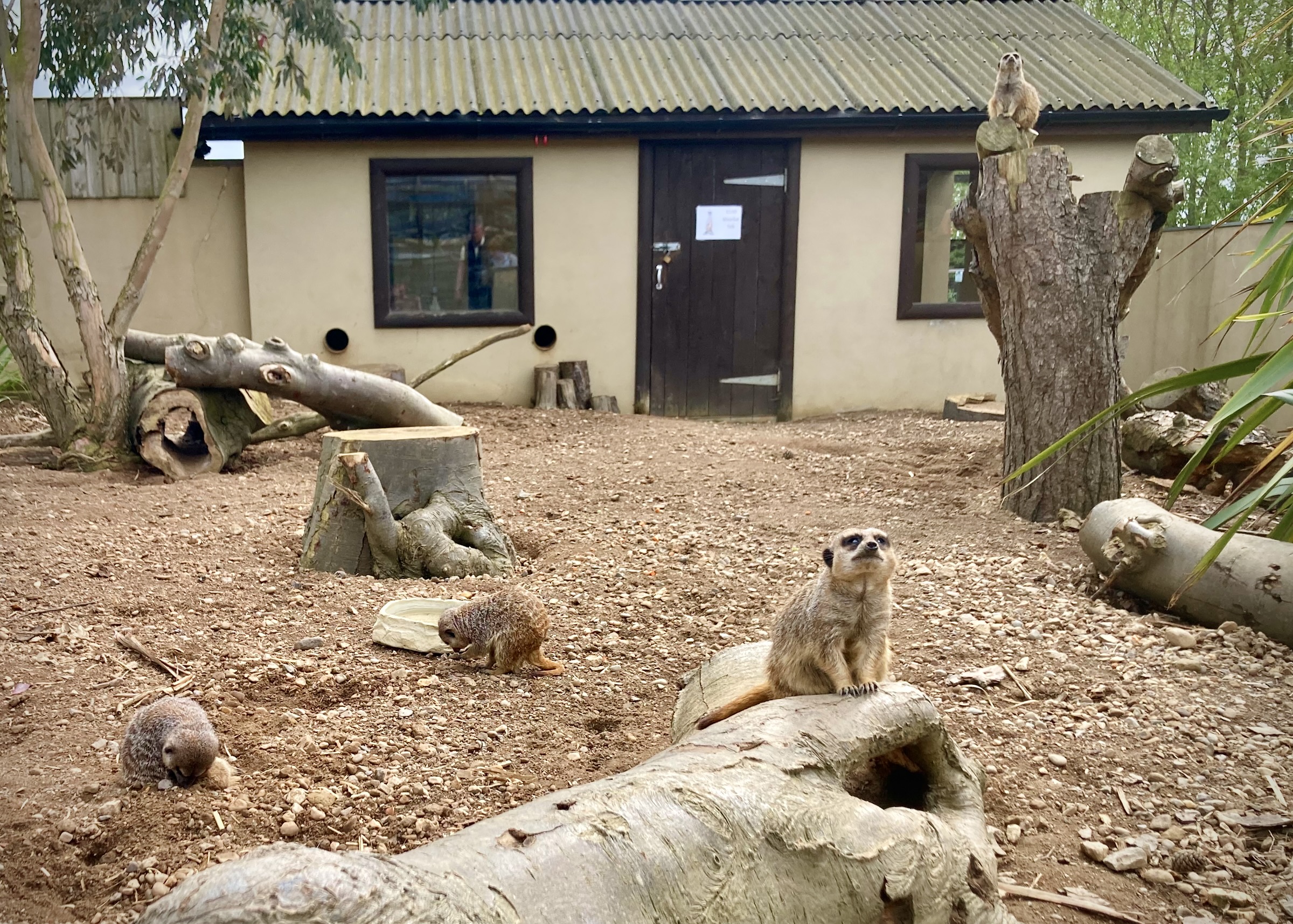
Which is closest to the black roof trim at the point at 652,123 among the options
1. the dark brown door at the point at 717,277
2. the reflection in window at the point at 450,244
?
the dark brown door at the point at 717,277

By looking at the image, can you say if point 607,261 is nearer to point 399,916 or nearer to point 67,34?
point 67,34

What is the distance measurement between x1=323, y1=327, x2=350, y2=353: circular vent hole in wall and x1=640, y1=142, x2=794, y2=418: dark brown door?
274 cm

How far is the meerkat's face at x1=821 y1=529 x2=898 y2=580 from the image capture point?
2367 mm

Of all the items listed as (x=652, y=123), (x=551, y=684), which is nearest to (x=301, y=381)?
(x=551, y=684)

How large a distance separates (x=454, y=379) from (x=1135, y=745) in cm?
708

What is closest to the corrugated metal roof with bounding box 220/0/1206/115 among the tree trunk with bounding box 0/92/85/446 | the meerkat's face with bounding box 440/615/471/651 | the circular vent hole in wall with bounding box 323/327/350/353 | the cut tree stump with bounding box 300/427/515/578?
the circular vent hole in wall with bounding box 323/327/350/353

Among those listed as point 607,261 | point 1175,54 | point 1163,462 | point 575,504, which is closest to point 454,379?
point 607,261

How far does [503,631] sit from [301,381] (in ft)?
11.0

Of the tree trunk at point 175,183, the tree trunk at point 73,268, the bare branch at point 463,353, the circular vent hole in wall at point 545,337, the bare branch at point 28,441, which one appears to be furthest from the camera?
the circular vent hole in wall at point 545,337

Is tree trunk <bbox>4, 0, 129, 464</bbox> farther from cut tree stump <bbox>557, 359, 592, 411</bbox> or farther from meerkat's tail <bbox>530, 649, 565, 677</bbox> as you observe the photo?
meerkat's tail <bbox>530, 649, 565, 677</bbox>

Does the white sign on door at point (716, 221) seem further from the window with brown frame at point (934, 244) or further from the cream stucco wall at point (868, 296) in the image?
the window with brown frame at point (934, 244)

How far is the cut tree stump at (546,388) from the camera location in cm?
892

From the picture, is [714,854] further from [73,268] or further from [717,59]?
[717,59]

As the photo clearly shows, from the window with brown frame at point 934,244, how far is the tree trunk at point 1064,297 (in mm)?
4176
